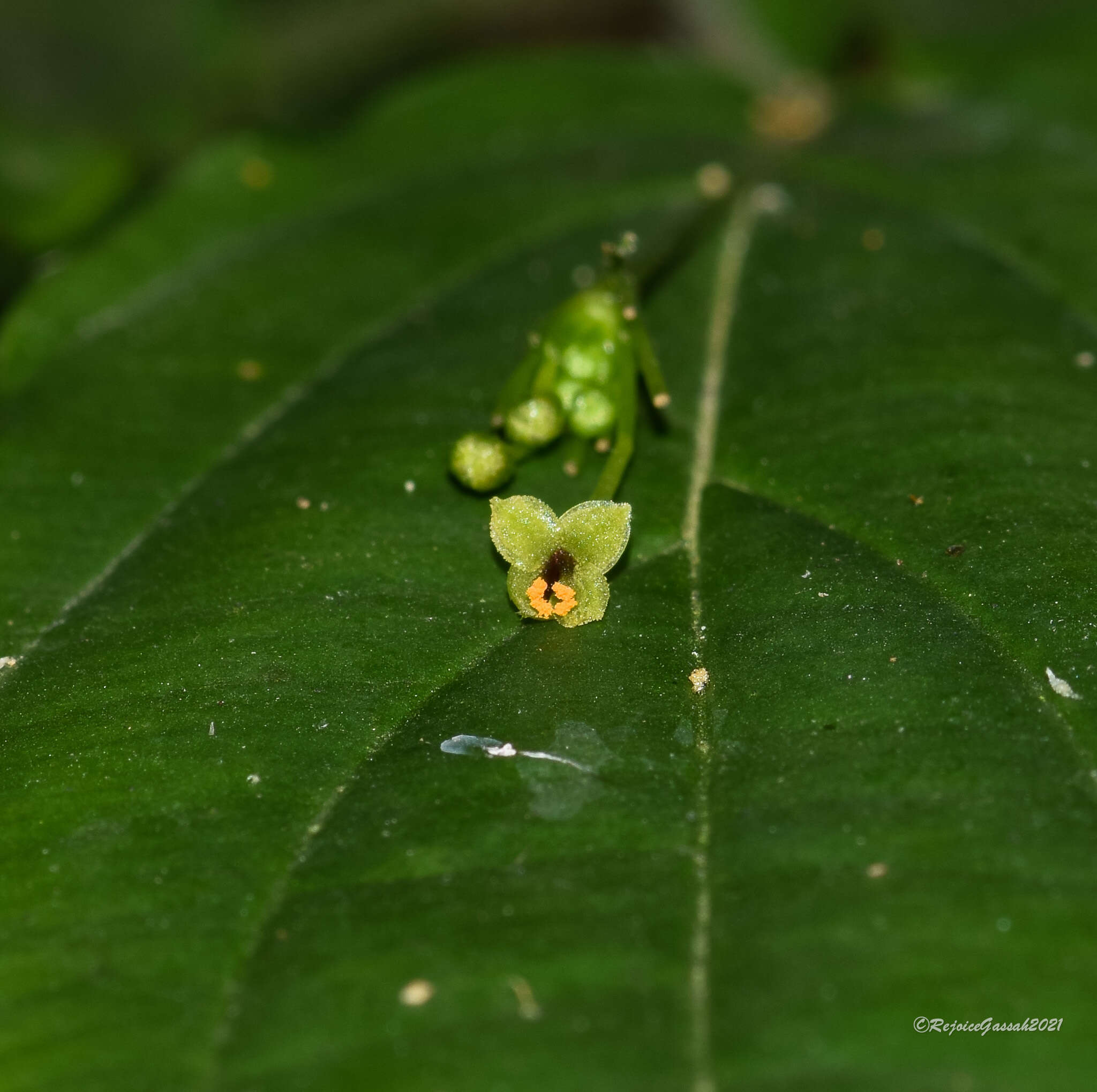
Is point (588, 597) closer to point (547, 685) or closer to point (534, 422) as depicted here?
point (547, 685)

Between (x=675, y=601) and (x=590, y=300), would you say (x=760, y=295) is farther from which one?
(x=675, y=601)

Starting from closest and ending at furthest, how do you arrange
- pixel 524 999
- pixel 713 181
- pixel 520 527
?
pixel 524 999
pixel 520 527
pixel 713 181

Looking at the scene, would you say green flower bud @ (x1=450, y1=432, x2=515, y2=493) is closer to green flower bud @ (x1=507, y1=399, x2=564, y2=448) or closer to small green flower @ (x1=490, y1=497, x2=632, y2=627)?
green flower bud @ (x1=507, y1=399, x2=564, y2=448)

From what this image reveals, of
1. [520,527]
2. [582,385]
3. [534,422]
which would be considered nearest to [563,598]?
[520,527]

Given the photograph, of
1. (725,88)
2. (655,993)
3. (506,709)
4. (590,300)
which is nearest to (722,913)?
(655,993)

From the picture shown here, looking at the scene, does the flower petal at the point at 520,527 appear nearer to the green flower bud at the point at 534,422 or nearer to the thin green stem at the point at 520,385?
the green flower bud at the point at 534,422

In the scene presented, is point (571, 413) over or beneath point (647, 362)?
beneath

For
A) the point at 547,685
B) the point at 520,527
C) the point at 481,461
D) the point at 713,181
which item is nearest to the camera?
the point at 547,685

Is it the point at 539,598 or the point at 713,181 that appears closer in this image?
the point at 539,598
